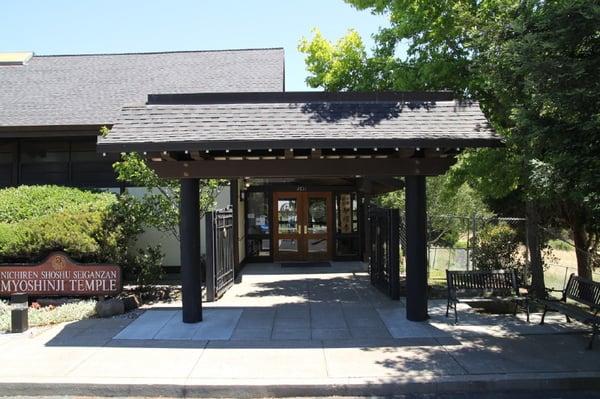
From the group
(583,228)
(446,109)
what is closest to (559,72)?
(446,109)

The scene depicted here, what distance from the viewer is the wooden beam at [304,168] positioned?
28.5 ft

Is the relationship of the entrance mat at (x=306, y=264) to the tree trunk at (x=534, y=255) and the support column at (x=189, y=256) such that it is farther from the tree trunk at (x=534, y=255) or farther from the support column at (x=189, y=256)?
the support column at (x=189, y=256)

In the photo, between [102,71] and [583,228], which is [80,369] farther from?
[102,71]

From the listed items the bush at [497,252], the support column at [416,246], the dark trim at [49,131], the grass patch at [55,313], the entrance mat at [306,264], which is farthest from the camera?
the entrance mat at [306,264]

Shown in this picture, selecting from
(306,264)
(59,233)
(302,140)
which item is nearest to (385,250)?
(302,140)

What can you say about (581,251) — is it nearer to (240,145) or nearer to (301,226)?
(301,226)

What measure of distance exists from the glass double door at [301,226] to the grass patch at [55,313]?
8.06 meters

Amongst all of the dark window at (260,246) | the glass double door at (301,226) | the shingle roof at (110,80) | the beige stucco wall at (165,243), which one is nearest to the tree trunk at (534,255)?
the glass double door at (301,226)

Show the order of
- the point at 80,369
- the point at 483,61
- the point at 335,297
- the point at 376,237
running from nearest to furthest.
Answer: the point at 80,369 → the point at 483,61 → the point at 335,297 → the point at 376,237

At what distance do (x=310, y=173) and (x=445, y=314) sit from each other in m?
3.58

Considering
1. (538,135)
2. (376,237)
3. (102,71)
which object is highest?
(102,71)

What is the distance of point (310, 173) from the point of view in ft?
29.0

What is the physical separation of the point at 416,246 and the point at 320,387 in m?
3.63

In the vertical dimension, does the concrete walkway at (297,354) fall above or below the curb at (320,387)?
above
